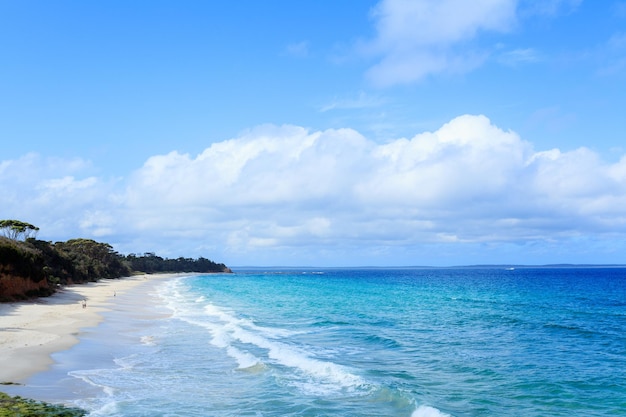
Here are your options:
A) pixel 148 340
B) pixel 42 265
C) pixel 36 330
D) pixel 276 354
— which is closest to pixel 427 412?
pixel 276 354

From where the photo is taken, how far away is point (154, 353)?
939 inches

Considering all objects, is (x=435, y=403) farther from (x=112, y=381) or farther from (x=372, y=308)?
(x=372, y=308)

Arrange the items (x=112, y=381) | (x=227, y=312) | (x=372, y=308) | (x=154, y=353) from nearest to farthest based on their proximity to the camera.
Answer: (x=112, y=381)
(x=154, y=353)
(x=227, y=312)
(x=372, y=308)

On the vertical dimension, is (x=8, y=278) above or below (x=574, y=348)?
above

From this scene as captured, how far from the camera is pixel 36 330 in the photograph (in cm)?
2741

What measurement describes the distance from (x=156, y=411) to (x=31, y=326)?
18023 millimetres

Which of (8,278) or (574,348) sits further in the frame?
(8,278)

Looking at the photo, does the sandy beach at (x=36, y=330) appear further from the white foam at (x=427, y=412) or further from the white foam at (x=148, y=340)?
the white foam at (x=427, y=412)

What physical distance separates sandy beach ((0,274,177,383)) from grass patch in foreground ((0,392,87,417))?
3.16 m

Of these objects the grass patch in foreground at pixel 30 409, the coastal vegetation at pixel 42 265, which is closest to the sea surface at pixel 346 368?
the grass patch in foreground at pixel 30 409

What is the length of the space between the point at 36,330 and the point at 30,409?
54.8 feet

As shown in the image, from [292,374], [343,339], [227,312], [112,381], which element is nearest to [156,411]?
[112,381]

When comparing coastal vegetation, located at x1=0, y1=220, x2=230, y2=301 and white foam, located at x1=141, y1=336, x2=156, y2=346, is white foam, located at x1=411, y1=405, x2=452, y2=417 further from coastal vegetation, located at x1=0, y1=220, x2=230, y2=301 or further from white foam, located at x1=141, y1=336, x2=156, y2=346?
coastal vegetation, located at x1=0, y1=220, x2=230, y2=301

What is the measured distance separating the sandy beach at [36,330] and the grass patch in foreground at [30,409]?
10.4 feet
